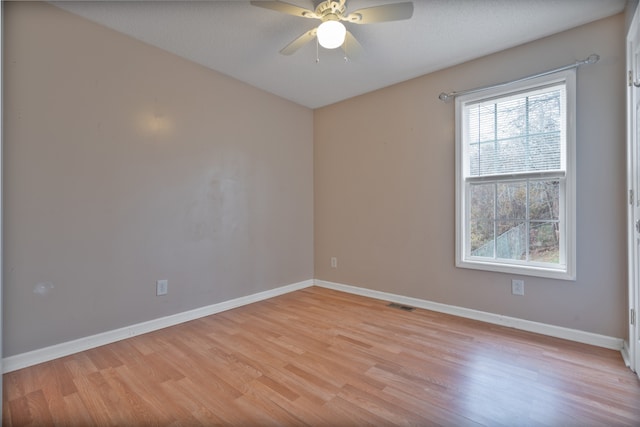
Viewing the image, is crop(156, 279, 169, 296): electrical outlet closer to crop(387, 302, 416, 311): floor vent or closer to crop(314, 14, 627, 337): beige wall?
crop(314, 14, 627, 337): beige wall

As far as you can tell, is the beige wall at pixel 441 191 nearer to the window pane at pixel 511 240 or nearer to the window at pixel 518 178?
the window at pixel 518 178

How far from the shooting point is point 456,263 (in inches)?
116

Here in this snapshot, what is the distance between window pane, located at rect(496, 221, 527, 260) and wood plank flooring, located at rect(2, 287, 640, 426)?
2.12ft

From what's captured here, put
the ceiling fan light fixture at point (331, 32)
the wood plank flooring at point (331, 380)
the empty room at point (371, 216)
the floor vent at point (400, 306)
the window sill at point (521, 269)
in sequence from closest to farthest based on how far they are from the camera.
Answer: the wood plank flooring at point (331, 380) < the empty room at point (371, 216) < the ceiling fan light fixture at point (331, 32) < the window sill at point (521, 269) < the floor vent at point (400, 306)

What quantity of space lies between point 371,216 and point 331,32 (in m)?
2.10

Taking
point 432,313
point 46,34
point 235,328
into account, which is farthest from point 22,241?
point 432,313

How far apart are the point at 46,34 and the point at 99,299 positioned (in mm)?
1903

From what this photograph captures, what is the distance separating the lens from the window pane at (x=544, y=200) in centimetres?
249

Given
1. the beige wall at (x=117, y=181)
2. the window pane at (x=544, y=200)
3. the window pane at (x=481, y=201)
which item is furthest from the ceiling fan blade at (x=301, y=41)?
the window pane at (x=544, y=200)

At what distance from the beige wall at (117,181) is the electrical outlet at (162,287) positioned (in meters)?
0.04

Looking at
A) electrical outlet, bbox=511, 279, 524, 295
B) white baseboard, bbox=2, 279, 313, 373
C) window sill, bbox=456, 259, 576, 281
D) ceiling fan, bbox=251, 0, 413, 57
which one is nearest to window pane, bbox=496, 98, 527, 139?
window sill, bbox=456, 259, 576, 281

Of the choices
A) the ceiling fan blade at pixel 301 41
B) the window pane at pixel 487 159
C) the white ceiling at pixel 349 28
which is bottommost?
the window pane at pixel 487 159

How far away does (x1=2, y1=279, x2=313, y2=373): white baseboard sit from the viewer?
198 centimetres

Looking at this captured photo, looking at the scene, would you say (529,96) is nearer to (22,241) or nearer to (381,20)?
Answer: (381,20)
